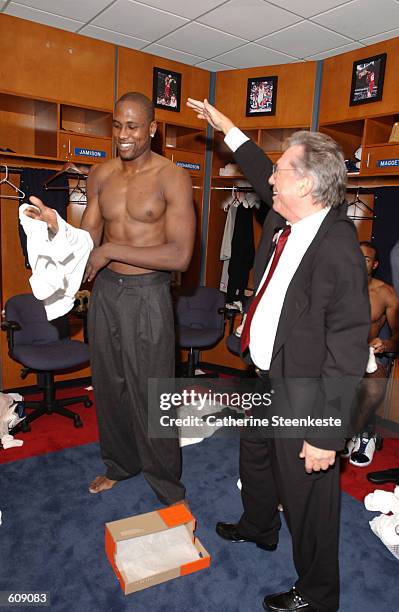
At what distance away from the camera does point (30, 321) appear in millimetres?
3455

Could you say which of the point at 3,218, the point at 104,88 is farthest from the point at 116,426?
the point at 104,88

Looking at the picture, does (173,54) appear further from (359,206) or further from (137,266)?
(137,266)

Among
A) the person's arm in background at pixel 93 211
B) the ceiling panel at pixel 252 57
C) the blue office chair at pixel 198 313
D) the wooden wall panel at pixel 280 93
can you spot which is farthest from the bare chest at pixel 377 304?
the ceiling panel at pixel 252 57

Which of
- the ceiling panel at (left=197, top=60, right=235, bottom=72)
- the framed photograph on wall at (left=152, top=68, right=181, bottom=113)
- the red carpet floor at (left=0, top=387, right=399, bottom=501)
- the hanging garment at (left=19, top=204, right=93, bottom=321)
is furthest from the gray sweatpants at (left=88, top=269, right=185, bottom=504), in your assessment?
the ceiling panel at (left=197, top=60, right=235, bottom=72)

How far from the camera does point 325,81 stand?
3824mm

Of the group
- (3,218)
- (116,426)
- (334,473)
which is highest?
Result: (3,218)

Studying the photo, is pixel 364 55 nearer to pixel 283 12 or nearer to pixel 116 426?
pixel 283 12

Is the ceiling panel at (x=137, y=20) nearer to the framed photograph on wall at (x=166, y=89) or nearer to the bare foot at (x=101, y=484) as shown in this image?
the framed photograph on wall at (x=166, y=89)

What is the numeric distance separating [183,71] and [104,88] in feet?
2.61

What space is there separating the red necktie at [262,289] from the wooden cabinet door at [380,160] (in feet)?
7.40

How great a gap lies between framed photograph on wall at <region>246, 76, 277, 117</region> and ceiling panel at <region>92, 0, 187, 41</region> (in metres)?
0.91

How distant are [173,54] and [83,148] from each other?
1220 millimetres

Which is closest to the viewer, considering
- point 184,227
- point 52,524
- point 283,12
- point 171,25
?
point 184,227

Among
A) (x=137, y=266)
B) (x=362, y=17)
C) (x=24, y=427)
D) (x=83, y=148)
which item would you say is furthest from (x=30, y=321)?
(x=362, y=17)
